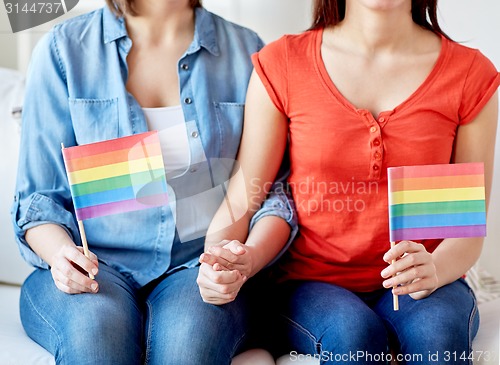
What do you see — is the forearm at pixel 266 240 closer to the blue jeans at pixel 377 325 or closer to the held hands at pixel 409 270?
the blue jeans at pixel 377 325

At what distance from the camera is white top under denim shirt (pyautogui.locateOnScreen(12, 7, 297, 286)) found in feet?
4.87

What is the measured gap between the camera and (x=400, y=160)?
56.8 inches

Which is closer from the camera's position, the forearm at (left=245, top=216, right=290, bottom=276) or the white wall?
the forearm at (left=245, top=216, right=290, bottom=276)

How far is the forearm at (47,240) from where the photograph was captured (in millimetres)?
1394

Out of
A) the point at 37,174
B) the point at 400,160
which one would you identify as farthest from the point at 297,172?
the point at 37,174

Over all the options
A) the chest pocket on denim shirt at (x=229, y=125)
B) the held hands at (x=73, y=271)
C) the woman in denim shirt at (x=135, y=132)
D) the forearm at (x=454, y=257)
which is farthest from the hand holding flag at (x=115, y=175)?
the forearm at (x=454, y=257)

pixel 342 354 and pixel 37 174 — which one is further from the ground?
pixel 37 174

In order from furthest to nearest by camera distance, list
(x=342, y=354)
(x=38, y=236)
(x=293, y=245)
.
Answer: (x=293, y=245)
(x=38, y=236)
(x=342, y=354)

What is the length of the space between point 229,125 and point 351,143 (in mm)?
269

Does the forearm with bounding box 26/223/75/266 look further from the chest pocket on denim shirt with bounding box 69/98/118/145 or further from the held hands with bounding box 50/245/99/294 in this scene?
the chest pocket on denim shirt with bounding box 69/98/118/145

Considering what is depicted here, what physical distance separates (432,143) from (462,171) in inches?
7.9

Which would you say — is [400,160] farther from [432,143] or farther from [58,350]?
[58,350]

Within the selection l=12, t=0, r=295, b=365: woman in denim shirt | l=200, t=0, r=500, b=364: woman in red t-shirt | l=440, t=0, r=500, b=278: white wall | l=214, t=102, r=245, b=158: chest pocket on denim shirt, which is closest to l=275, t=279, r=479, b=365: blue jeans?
l=200, t=0, r=500, b=364: woman in red t-shirt

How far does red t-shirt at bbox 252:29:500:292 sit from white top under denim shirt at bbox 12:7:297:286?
86 millimetres
